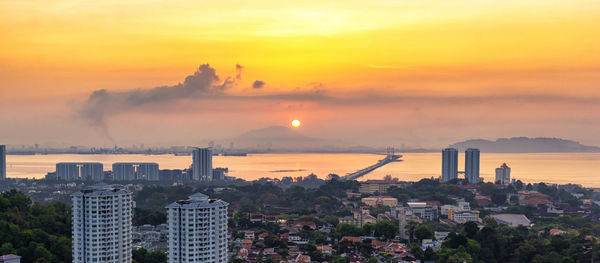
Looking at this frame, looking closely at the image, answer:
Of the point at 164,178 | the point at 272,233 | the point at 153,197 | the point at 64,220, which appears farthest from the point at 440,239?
the point at 164,178

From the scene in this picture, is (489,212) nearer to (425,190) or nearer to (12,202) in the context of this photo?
(425,190)

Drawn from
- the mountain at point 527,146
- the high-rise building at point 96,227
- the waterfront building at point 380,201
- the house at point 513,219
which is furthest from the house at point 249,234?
the mountain at point 527,146

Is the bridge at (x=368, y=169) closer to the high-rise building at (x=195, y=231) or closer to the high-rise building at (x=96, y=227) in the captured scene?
the high-rise building at (x=96, y=227)

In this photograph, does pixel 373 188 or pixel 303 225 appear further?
pixel 373 188

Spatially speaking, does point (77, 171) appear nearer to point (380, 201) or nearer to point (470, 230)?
point (380, 201)

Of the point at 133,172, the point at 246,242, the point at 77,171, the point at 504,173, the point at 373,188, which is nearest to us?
the point at 246,242

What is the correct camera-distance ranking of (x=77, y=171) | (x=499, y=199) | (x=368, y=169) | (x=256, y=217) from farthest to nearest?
(x=368, y=169)
(x=77, y=171)
(x=499, y=199)
(x=256, y=217)

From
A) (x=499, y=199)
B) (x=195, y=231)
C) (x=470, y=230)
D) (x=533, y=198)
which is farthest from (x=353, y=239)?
(x=533, y=198)
